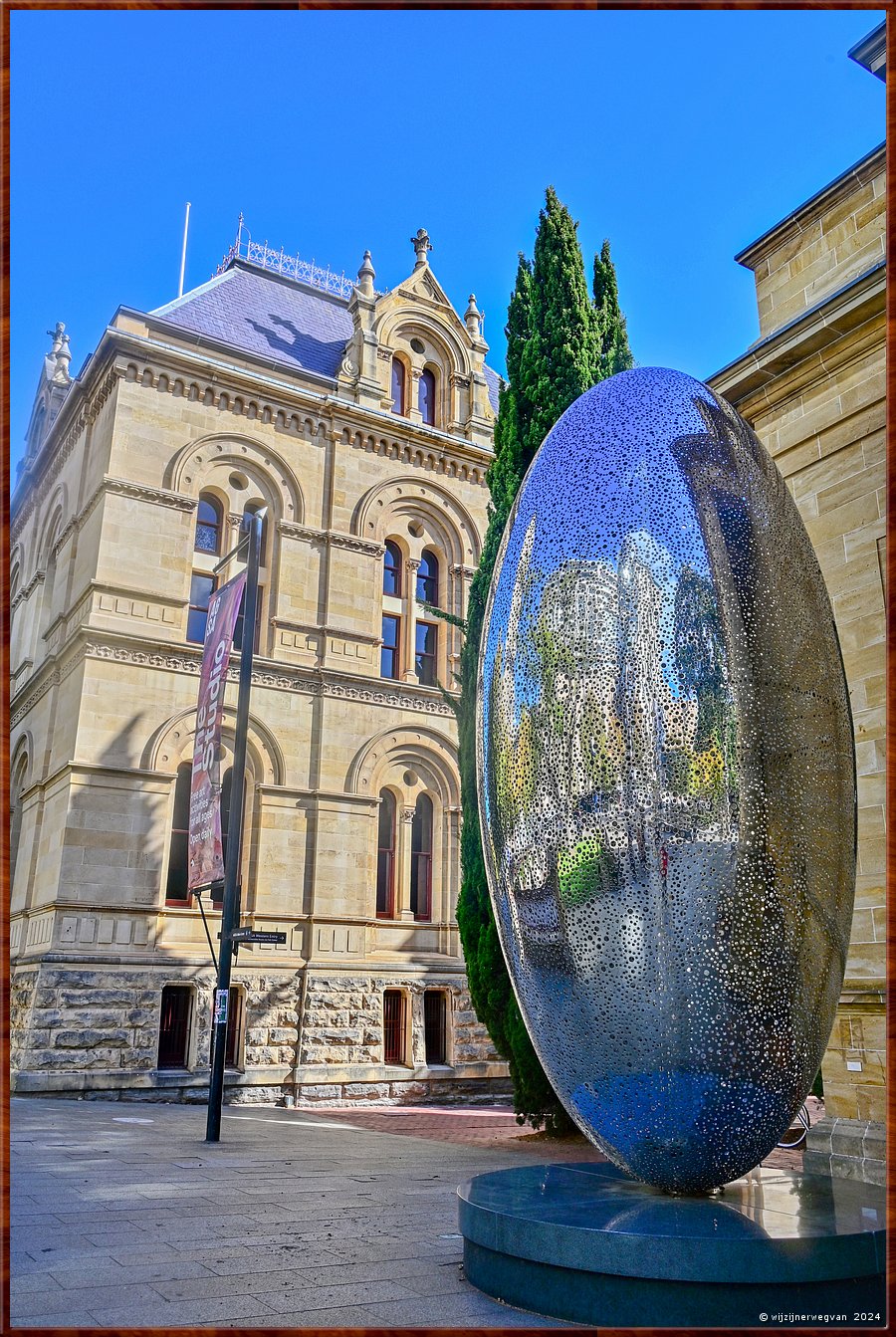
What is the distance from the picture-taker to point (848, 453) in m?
9.91

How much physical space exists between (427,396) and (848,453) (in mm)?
18788

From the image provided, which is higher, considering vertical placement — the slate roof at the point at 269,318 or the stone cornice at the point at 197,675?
the slate roof at the point at 269,318

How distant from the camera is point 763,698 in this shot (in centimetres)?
488

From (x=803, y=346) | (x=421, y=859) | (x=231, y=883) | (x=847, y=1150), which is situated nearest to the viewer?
(x=847, y=1150)

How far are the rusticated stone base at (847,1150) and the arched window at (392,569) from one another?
17878 mm

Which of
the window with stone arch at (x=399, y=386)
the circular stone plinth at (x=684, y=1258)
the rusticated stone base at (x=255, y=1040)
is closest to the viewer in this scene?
the circular stone plinth at (x=684, y=1258)

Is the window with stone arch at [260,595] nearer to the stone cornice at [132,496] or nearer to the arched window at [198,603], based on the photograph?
the arched window at [198,603]

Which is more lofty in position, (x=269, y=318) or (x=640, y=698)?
(x=269, y=318)

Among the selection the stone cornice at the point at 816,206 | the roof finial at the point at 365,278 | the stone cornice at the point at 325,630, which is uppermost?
the roof finial at the point at 365,278

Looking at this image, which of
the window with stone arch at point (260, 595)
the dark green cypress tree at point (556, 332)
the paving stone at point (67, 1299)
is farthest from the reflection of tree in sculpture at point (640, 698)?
the window with stone arch at point (260, 595)

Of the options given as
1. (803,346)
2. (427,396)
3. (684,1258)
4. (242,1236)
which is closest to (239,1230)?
(242,1236)

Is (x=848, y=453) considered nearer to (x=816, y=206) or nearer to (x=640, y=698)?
(x=816, y=206)

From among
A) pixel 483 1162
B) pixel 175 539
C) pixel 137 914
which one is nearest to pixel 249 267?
pixel 175 539

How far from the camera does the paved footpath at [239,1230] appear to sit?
4242 millimetres
